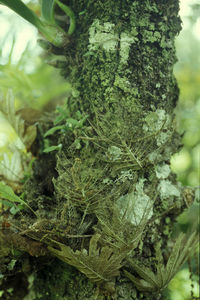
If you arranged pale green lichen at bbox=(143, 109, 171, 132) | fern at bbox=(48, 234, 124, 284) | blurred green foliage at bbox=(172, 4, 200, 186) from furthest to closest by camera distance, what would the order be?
1. blurred green foliage at bbox=(172, 4, 200, 186)
2. pale green lichen at bbox=(143, 109, 171, 132)
3. fern at bbox=(48, 234, 124, 284)

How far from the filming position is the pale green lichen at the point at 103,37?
92cm

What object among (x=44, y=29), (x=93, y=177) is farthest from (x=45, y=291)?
(x=44, y=29)

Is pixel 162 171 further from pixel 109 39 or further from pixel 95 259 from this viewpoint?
pixel 109 39

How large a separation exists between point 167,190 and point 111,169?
0.23 meters

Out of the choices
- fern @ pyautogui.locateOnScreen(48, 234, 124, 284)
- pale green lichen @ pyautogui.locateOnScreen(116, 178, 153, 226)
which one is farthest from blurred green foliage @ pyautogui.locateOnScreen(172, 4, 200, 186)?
fern @ pyautogui.locateOnScreen(48, 234, 124, 284)

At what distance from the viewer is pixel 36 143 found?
1.12m

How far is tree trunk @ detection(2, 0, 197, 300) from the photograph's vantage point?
778 mm

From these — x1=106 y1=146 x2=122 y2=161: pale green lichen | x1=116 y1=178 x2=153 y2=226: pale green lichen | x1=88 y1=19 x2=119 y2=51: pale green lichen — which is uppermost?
x1=88 y1=19 x2=119 y2=51: pale green lichen

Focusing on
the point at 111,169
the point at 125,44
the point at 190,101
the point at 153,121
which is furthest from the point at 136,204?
the point at 190,101

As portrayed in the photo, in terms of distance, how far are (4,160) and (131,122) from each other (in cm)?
58

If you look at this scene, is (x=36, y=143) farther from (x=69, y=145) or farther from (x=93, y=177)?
(x=93, y=177)

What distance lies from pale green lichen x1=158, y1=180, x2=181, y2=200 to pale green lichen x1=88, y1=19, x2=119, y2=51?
1.59 feet

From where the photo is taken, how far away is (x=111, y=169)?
848 mm

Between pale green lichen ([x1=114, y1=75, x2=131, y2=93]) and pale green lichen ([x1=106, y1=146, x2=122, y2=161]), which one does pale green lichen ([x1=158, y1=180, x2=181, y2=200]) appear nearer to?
pale green lichen ([x1=106, y1=146, x2=122, y2=161])
